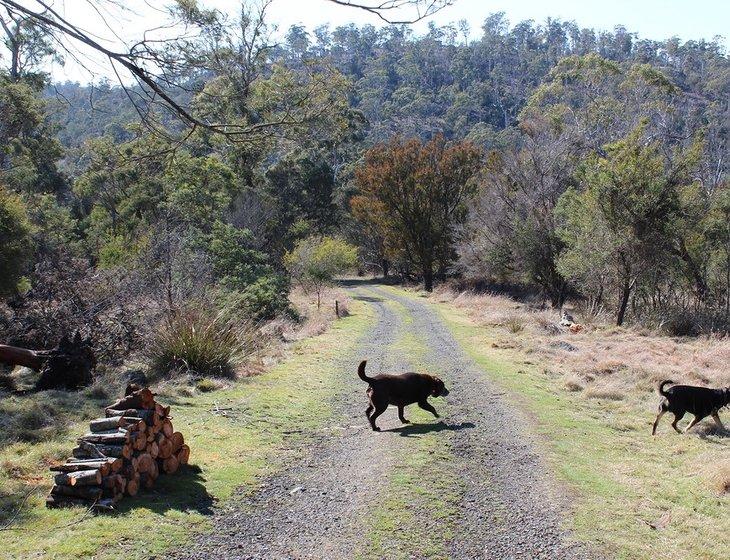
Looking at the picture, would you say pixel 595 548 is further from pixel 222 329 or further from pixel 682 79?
pixel 682 79

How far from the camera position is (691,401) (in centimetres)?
1070

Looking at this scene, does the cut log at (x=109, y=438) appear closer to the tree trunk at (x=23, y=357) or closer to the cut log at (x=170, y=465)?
the cut log at (x=170, y=465)

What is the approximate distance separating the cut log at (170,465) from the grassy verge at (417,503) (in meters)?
2.48

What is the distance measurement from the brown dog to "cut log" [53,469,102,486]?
420 centimetres

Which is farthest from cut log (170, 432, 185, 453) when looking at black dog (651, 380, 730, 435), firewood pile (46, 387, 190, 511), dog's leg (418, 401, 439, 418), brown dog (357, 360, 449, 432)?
black dog (651, 380, 730, 435)

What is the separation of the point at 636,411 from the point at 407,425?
4772mm

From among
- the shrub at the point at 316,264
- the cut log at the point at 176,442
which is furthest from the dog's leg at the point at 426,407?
the shrub at the point at 316,264

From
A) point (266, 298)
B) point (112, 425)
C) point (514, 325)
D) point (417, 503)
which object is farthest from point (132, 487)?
point (514, 325)

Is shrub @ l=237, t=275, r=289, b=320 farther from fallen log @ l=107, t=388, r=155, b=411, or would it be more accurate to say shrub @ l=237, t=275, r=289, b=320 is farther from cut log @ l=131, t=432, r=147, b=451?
cut log @ l=131, t=432, r=147, b=451

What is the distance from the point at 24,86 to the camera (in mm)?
22125

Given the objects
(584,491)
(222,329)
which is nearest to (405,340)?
(222,329)

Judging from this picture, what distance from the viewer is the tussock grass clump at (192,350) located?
13695mm

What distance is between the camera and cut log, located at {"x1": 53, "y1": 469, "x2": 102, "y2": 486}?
21.5 feet

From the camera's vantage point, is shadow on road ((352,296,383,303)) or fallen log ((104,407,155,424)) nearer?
fallen log ((104,407,155,424))
